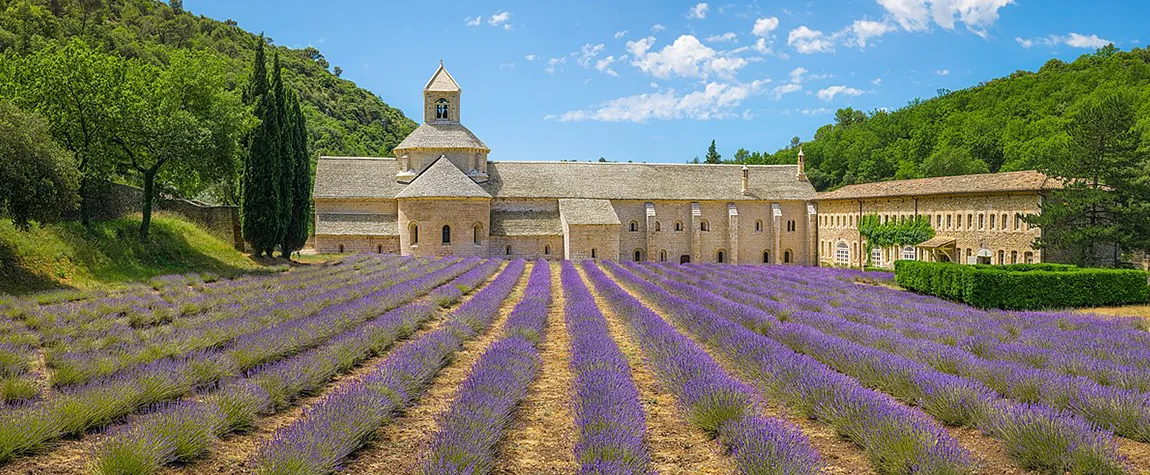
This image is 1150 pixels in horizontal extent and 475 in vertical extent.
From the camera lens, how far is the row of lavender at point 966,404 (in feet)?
16.2

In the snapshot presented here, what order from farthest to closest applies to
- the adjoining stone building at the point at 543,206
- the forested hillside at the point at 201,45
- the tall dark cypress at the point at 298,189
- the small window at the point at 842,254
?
the forested hillside at the point at 201,45, the small window at the point at 842,254, the adjoining stone building at the point at 543,206, the tall dark cypress at the point at 298,189

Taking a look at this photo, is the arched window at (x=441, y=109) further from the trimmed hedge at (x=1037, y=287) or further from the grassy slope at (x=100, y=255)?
the trimmed hedge at (x=1037, y=287)

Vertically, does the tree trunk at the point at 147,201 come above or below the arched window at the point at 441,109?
below

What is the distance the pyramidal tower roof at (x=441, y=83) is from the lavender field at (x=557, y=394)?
107 feet

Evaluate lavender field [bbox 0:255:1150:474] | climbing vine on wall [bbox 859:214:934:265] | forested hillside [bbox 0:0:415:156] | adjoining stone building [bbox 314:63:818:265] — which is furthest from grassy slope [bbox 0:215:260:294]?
climbing vine on wall [bbox 859:214:934:265]

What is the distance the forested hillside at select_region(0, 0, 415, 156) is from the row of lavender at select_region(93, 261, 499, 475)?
4191 cm

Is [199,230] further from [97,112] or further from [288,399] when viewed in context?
[288,399]

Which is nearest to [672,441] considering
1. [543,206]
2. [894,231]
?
[894,231]

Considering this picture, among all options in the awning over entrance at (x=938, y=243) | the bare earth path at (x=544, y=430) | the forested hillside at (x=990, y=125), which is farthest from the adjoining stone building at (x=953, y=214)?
the bare earth path at (x=544, y=430)

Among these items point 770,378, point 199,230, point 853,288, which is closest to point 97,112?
point 199,230

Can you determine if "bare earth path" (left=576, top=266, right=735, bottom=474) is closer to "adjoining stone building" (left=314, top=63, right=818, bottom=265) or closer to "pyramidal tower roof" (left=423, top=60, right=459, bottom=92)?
"adjoining stone building" (left=314, top=63, right=818, bottom=265)

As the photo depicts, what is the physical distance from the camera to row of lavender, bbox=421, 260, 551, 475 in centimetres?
473

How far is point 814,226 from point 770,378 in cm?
3963

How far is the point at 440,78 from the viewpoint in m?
44.6
